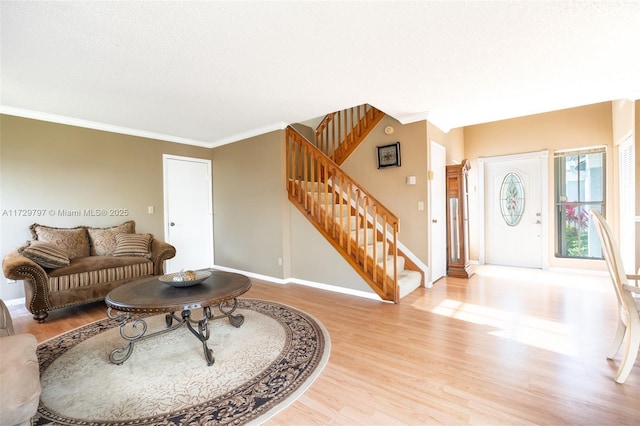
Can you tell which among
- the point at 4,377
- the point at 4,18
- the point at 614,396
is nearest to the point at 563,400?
the point at 614,396

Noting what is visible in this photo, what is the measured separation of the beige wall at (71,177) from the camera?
3.35 m

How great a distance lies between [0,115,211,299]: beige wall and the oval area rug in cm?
192

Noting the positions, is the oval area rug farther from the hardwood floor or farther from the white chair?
the white chair

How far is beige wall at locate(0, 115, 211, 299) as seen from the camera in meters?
3.35

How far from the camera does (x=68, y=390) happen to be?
5.63ft

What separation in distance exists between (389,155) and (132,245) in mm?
3830

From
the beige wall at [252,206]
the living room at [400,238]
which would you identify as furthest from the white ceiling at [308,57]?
the beige wall at [252,206]

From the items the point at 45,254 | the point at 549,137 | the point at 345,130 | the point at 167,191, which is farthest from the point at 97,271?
the point at 549,137

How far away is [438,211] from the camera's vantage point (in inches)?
166

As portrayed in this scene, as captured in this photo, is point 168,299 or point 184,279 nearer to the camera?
point 168,299

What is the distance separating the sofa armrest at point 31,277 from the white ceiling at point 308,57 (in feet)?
5.73

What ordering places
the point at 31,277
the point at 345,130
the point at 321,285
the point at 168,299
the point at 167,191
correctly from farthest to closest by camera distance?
the point at 345,130
the point at 167,191
the point at 321,285
the point at 31,277
the point at 168,299

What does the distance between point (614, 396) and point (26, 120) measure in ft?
20.0

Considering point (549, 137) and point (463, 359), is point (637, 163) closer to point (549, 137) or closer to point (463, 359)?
point (549, 137)
